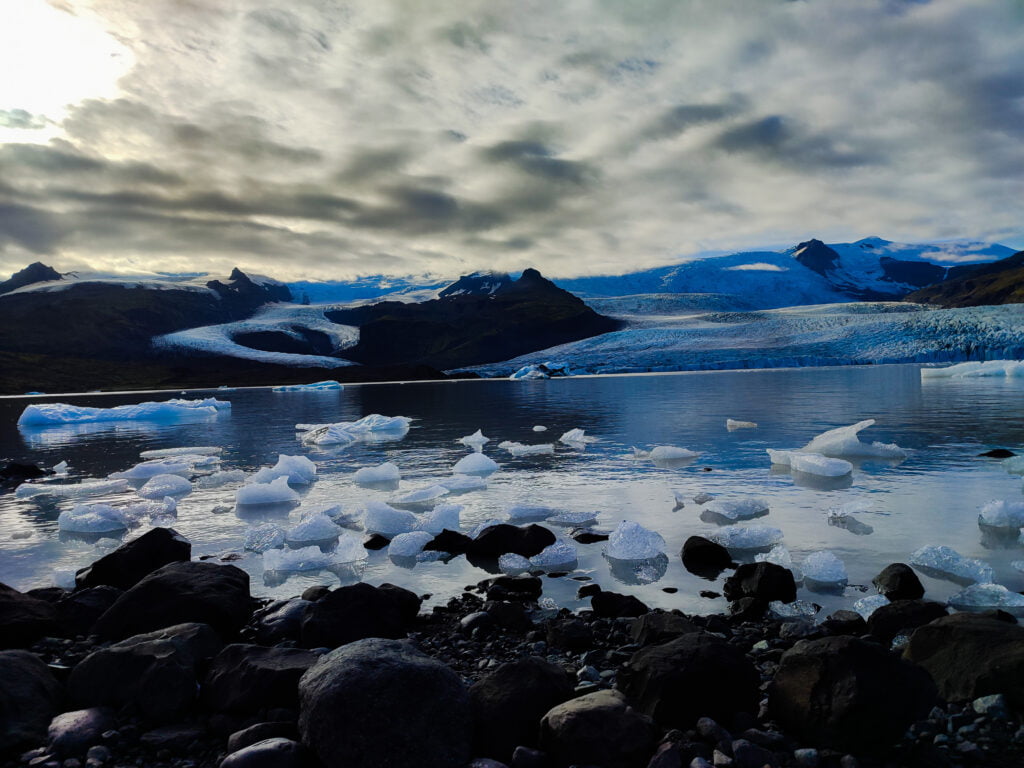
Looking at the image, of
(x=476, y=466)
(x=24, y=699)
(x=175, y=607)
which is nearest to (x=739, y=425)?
(x=476, y=466)

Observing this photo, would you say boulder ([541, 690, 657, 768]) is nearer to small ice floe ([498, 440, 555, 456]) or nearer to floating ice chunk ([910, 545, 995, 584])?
floating ice chunk ([910, 545, 995, 584])

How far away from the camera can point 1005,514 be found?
8.44 metres

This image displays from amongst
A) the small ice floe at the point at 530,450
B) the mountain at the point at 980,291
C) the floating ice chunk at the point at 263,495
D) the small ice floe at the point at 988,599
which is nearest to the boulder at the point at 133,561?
the floating ice chunk at the point at 263,495

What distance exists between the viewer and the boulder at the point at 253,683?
428 cm

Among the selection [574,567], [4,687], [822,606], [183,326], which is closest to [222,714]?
[4,687]

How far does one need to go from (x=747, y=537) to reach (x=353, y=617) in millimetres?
4912

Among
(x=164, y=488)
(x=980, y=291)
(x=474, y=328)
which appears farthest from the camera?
(x=980, y=291)

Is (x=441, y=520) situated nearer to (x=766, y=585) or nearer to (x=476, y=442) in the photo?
(x=766, y=585)

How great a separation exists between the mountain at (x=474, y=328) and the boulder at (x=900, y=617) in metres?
119

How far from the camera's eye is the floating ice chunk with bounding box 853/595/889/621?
5.76m

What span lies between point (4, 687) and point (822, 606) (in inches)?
251

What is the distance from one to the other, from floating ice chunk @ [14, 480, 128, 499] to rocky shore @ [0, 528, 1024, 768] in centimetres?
955

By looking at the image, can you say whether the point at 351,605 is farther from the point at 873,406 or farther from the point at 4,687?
the point at 873,406

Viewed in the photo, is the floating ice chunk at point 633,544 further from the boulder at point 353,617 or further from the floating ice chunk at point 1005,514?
the floating ice chunk at point 1005,514
